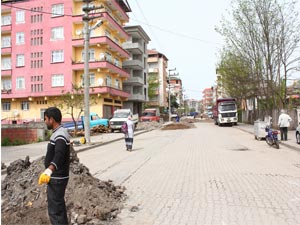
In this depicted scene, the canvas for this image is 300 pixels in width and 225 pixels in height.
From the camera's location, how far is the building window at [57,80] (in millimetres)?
44125

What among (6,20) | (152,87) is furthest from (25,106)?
(152,87)

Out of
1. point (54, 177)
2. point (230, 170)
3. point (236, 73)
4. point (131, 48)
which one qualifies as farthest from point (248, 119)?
point (54, 177)

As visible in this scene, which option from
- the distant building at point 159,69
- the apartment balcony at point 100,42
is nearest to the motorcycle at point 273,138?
the apartment balcony at point 100,42

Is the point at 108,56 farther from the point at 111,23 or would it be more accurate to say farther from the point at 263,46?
the point at 263,46

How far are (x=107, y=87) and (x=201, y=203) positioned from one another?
36868 millimetres

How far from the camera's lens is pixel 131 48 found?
194ft

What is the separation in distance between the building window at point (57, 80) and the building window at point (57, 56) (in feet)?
6.71

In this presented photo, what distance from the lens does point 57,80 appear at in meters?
44.3

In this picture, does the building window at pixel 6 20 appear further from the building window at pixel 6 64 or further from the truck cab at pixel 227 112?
the truck cab at pixel 227 112

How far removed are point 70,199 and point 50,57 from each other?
41992mm

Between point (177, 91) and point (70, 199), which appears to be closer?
point (70, 199)

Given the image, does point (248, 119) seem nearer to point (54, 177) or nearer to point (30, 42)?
point (30, 42)

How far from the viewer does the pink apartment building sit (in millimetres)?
43656

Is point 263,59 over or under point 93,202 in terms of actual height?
over
